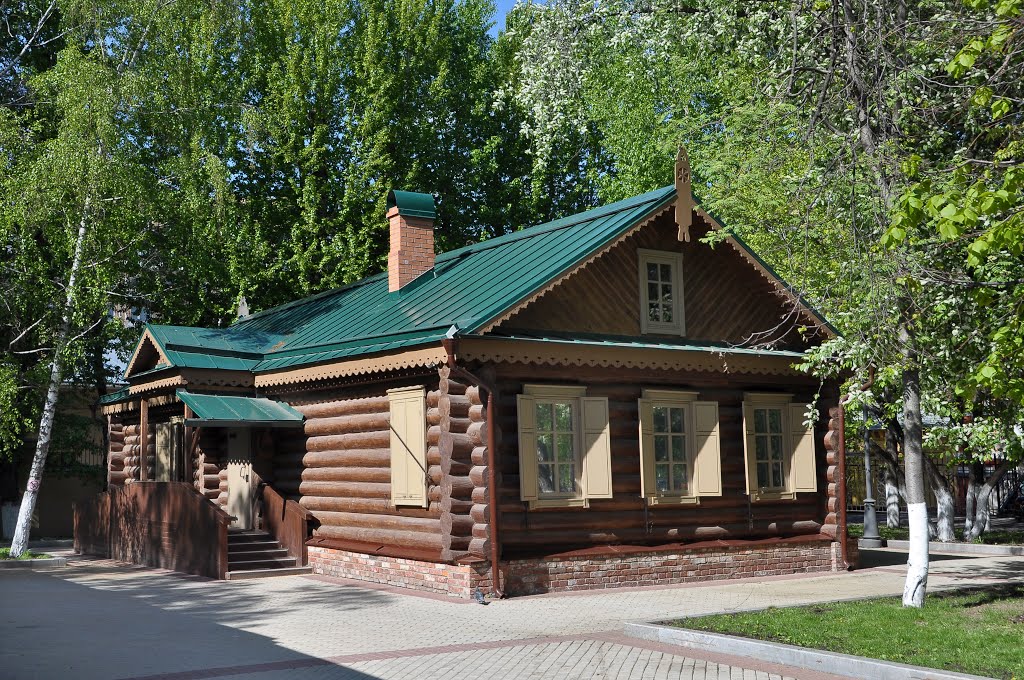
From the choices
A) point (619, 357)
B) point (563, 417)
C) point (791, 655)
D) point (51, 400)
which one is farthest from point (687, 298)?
point (51, 400)

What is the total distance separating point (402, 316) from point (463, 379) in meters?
2.79

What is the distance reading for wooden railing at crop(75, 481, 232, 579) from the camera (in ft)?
60.8

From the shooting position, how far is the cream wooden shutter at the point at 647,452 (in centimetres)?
1744

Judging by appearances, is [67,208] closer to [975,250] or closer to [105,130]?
[105,130]

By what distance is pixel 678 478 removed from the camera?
18.0m

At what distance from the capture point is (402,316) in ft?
59.9

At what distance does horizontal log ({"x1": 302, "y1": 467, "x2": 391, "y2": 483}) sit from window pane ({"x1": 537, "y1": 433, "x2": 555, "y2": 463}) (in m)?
2.57

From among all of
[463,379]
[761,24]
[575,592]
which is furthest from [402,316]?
[761,24]

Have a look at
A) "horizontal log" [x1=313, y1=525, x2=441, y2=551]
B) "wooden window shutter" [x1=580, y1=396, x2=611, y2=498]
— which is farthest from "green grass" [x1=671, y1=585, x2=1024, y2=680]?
"horizontal log" [x1=313, y1=525, x2=441, y2=551]

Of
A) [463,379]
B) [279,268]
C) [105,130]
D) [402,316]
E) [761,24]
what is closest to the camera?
[463,379]

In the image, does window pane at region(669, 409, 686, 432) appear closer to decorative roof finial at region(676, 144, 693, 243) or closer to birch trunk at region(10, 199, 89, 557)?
decorative roof finial at region(676, 144, 693, 243)

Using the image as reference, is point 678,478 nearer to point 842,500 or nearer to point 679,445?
point 679,445

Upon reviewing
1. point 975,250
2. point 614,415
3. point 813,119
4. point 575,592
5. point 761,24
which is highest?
point 761,24

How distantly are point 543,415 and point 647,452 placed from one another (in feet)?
6.55
